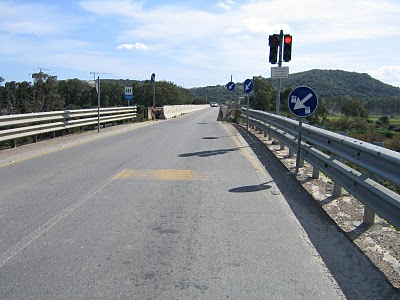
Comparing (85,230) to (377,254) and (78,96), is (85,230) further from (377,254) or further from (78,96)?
(78,96)

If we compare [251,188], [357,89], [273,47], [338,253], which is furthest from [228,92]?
[338,253]

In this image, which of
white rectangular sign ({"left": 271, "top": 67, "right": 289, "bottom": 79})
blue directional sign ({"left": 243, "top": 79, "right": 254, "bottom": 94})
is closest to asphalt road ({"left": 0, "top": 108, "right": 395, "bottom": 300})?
white rectangular sign ({"left": 271, "top": 67, "right": 289, "bottom": 79})

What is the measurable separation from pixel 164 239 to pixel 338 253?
6.54 ft

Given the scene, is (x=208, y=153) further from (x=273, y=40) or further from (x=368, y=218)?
(x=368, y=218)

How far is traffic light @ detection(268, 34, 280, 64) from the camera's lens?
1487 centimetres

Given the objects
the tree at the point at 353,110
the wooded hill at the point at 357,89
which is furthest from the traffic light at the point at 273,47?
the wooded hill at the point at 357,89

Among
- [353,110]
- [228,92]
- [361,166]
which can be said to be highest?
[228,92]

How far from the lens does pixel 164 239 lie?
4832 millimetres

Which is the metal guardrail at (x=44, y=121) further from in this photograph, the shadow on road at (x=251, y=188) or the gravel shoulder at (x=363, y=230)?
the gravel shoulder at (x=363, y=230)

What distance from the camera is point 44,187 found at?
743 cm

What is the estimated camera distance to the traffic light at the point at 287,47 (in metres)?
14.4

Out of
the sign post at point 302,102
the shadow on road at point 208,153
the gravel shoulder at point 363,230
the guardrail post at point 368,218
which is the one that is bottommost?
the shadow on road at point 208,153

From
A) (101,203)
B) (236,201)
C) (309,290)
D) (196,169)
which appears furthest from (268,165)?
(309,290)

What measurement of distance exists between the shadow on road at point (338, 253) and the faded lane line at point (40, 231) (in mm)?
3285
